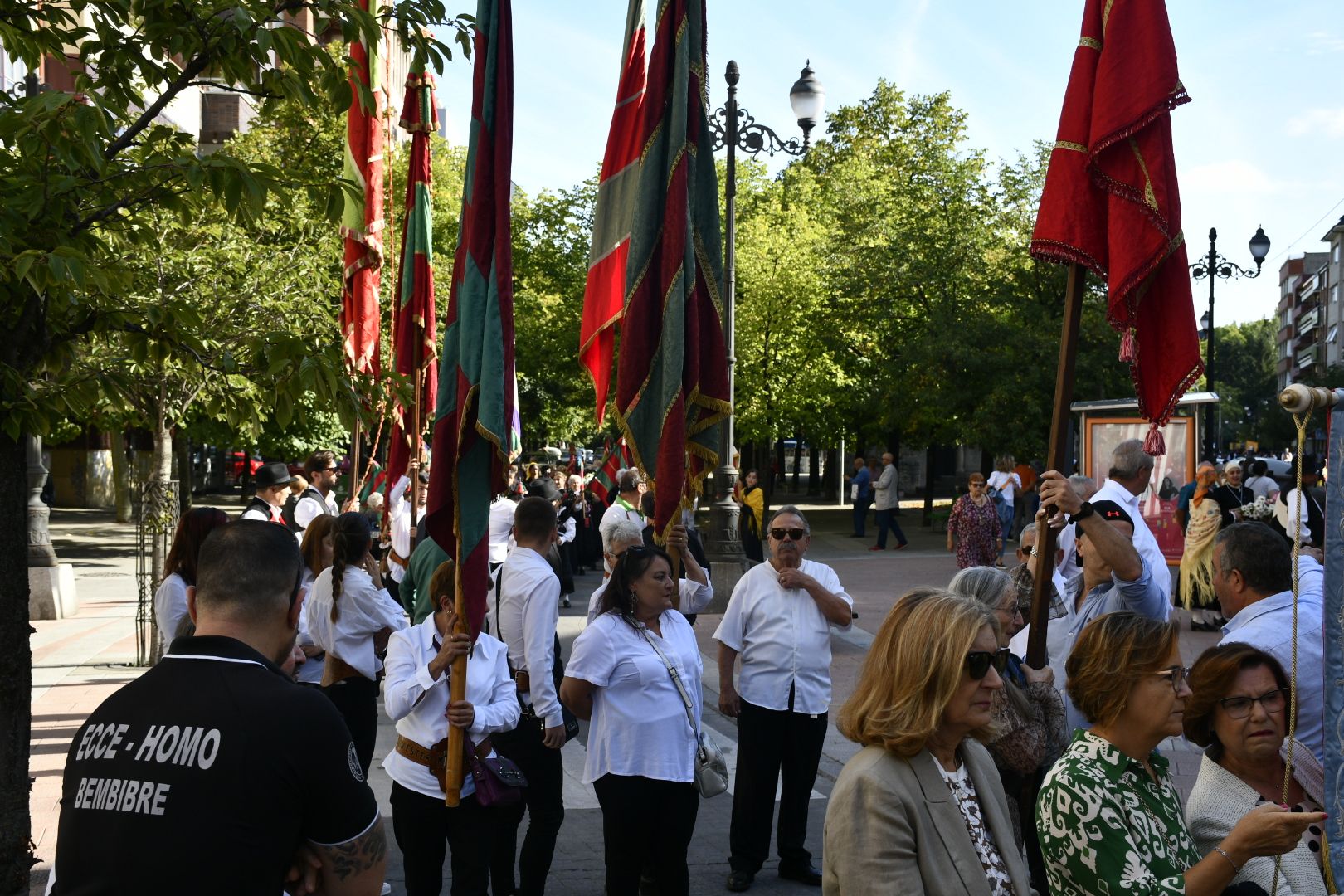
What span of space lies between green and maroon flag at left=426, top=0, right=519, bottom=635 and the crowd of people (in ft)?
1.08

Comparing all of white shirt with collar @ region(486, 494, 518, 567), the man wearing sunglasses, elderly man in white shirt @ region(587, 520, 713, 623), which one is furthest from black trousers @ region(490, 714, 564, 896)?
white shirt with collar @ region(486, 494, 518, 567)

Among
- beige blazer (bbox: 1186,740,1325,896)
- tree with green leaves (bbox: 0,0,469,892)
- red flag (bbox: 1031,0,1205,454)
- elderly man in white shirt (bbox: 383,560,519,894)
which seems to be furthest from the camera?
elderly man in white shirt (bbox: 383,560,519,894)

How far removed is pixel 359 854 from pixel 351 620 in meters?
4.07

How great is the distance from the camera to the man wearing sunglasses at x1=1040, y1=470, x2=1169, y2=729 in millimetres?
4594

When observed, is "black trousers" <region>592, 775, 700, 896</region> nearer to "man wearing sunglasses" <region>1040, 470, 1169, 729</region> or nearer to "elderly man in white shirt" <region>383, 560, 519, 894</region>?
"elderly man in white shirt" <region>383, 560, 519, 894</region>

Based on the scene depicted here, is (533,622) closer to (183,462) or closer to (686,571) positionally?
(686,571)

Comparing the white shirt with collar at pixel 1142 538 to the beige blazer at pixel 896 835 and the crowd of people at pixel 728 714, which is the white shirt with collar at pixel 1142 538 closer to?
the crowd of people at pixel 728 714

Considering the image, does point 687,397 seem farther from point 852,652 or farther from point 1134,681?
point 852,652

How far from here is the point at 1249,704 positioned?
12.9ft

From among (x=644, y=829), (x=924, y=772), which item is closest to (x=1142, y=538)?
(x=644, y=829)

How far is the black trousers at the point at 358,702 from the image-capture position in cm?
678

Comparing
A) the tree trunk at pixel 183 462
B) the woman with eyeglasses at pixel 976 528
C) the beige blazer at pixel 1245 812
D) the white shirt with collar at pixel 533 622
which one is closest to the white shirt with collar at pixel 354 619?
the white shirt with collar at pixel 533 622

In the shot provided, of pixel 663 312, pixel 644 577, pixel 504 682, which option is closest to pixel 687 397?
pixel 663 312

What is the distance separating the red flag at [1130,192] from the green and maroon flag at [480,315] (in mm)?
2412
